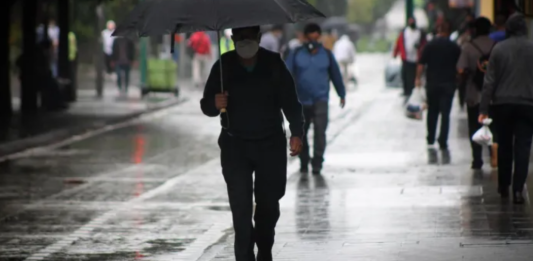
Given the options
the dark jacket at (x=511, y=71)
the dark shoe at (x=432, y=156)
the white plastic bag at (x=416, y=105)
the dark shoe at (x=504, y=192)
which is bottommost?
the dark shoe at (x=432, y=156)

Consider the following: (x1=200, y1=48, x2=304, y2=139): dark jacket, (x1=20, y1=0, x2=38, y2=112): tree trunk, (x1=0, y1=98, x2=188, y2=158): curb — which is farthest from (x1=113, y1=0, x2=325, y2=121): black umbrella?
(x1=20, y1=0, x2=38, y2=112): tree trunk

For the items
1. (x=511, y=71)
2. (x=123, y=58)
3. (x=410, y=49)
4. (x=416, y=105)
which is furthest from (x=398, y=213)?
(x=123, y=58)

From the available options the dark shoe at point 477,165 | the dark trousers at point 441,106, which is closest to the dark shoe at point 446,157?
the dark trousers at point 441,106

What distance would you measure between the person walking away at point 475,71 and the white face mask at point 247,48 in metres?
7.55

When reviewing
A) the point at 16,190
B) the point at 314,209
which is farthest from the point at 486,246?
the point at 16,190

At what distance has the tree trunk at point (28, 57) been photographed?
27422 mm

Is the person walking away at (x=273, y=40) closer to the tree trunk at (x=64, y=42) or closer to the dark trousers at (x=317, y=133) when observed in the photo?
the tree trunk at (x=64, y=42)

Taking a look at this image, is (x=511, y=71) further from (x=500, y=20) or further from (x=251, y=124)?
(x=251, y=124)

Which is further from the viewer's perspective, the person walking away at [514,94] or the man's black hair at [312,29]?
the man's black hair at [312,29]

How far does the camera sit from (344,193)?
14.3 m

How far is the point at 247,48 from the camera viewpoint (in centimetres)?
875

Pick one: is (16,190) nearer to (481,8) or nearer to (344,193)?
(344,193)

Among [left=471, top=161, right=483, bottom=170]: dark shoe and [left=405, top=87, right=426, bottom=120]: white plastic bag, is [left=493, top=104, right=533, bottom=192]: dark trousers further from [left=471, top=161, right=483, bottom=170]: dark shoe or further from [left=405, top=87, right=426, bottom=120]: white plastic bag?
[left=405, top=87, right=426, bottom=120]: white plastic bag

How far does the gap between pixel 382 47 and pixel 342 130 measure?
6473cm
